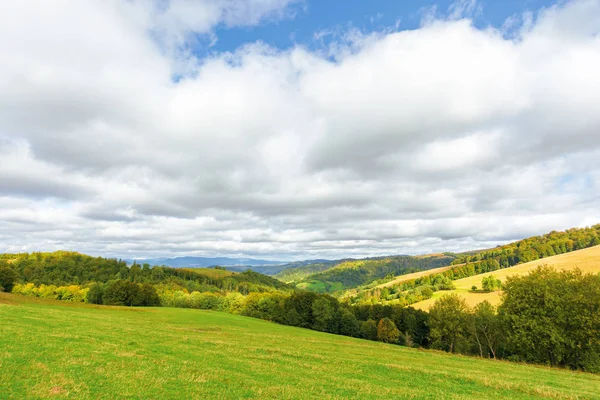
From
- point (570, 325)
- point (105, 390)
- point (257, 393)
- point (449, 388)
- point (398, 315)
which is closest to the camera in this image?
point (105, 390)

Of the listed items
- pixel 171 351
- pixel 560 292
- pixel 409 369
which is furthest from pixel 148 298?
pixel 560 292

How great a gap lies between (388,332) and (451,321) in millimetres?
35710

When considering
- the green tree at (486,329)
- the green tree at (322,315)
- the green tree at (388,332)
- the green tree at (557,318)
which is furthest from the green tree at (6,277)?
the green tree at (557,318)

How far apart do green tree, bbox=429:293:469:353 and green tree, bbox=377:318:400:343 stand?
2573cm

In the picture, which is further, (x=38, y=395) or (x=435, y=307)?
(x=435, y=307)

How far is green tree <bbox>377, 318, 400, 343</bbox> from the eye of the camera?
10506 centimetres

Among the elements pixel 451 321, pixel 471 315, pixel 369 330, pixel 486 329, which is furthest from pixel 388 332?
pixel 486 329

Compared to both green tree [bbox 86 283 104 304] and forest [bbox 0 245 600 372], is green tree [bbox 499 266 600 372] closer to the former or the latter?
forest [bbox 0 245 600 372]

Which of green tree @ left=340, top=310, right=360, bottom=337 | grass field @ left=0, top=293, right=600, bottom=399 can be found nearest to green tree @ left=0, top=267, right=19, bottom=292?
grass field @ left=0, top=293, right=600, bottom=399

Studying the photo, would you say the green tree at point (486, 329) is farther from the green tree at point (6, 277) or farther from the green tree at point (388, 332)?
the green tree at point (6, 277)

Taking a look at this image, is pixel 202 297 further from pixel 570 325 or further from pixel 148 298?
pixel 570 325

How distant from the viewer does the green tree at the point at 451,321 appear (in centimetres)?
7431

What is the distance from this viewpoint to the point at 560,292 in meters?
48.5

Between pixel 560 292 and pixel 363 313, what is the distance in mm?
85022
